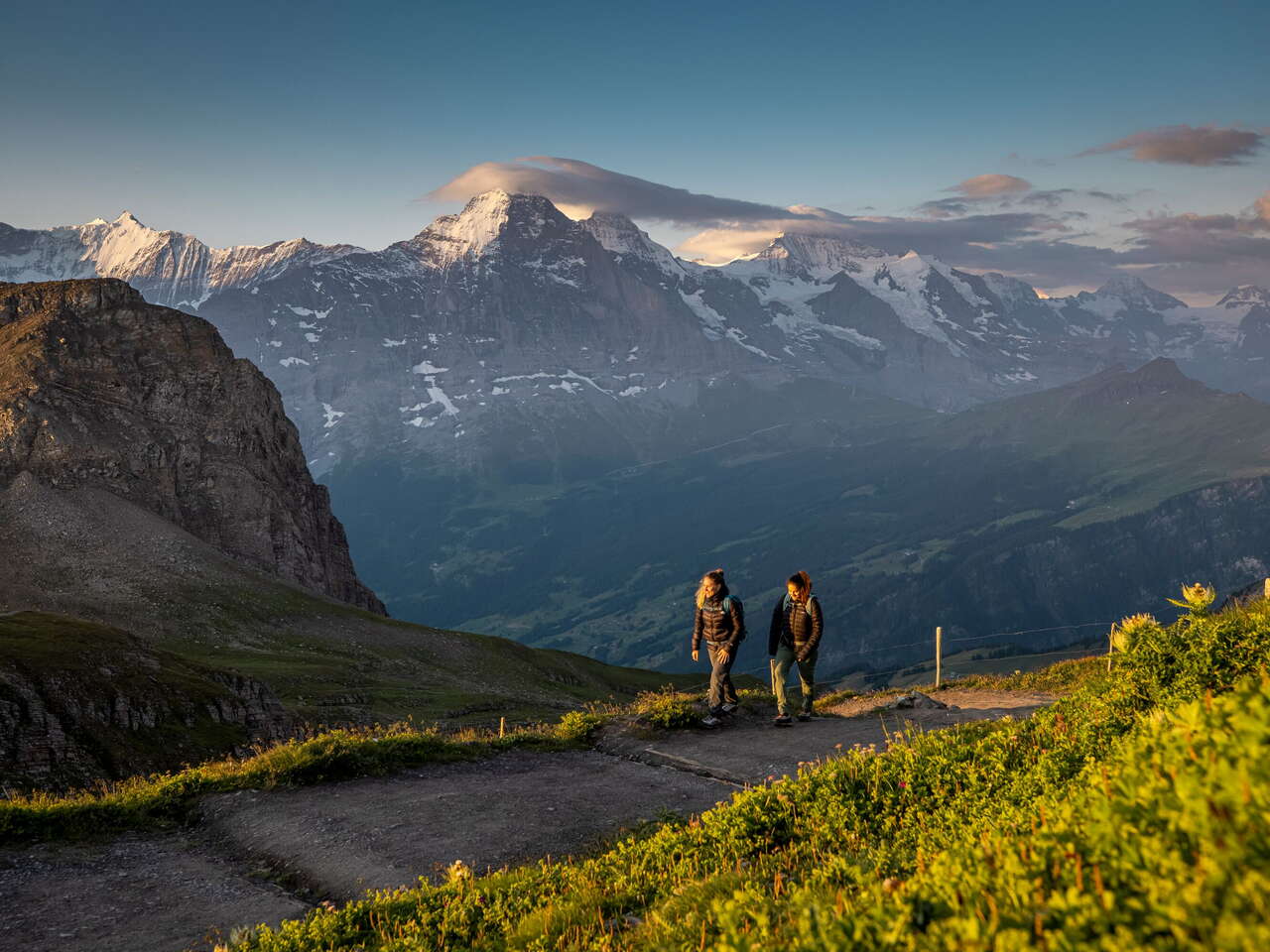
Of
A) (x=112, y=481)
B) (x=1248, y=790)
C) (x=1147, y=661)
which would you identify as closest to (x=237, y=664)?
(x=112, y=481)

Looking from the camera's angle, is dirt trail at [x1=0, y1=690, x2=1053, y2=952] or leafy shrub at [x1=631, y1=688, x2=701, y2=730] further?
leafy shrub at [x1=631, y1=688, x2=701, y2=730]

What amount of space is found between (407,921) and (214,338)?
118m

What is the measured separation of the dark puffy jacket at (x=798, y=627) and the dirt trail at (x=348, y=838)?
2297 millimetres

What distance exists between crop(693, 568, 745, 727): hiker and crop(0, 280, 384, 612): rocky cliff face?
8446cm

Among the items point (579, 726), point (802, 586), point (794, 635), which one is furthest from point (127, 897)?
point (802, 586)

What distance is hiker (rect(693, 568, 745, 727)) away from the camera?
69.1 feet

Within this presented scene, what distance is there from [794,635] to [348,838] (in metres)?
11.6

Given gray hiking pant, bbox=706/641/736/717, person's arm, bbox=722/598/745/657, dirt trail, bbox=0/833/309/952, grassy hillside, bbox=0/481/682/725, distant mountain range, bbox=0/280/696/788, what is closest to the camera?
dirt trail, bbox=0/833/309/952

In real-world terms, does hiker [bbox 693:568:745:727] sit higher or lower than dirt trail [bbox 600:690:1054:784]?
higher

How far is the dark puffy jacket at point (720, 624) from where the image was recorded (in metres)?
21.1

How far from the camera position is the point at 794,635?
20562 millimetres

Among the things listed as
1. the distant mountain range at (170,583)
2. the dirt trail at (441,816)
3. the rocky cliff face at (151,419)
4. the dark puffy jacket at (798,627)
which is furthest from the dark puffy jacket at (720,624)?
the rocky cliff face at (151,419)

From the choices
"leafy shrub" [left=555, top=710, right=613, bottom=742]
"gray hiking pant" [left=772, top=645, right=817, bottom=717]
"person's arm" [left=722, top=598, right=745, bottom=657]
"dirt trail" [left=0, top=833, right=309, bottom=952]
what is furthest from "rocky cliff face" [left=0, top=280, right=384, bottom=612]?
"gray hiking pant" [left=772, top=645, right=817, bottom=717]

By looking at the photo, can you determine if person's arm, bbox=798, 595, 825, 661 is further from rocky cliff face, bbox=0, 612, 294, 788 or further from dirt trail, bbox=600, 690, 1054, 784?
rocky cliff face, bbox=0, 612, 294, 788
